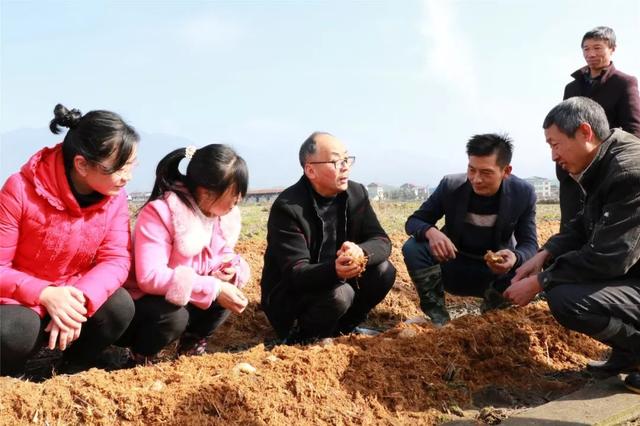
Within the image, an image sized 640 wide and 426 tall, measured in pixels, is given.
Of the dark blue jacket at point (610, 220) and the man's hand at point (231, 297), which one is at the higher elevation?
the dark blue jacket at point (610, 220)

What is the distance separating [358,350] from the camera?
3.50 metres

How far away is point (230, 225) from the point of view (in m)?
3.87

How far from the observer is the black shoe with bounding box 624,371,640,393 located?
3.24m

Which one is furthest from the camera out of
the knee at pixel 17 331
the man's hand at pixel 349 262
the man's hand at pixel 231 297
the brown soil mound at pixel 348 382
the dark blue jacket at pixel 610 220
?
the man's hand at pixel 349 262

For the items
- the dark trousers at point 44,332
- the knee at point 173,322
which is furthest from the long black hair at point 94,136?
A: the knee at point 173,322

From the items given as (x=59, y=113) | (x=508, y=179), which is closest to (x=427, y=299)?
(x=508, y=179)

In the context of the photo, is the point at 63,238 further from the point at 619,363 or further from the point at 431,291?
the point at 619,363

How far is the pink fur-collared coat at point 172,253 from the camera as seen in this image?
3.44 metres

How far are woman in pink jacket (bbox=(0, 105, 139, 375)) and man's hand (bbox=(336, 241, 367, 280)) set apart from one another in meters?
1.27

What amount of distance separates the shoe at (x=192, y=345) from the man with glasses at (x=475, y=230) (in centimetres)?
172

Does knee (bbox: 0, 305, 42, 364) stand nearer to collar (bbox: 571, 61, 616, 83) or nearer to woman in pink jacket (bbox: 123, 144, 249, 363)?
woman in pink jacket (bbox: 123, 144, 249, 363)

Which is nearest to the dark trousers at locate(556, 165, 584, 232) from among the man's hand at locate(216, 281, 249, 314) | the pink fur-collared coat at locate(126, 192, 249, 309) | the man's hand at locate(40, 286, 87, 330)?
the man's hand at locate(216, 281, 249, 314)

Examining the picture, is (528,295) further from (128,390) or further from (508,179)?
(128,390)

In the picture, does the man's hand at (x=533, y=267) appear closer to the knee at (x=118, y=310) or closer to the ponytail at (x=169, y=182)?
→ the ponytail at (x=169, y=182)
